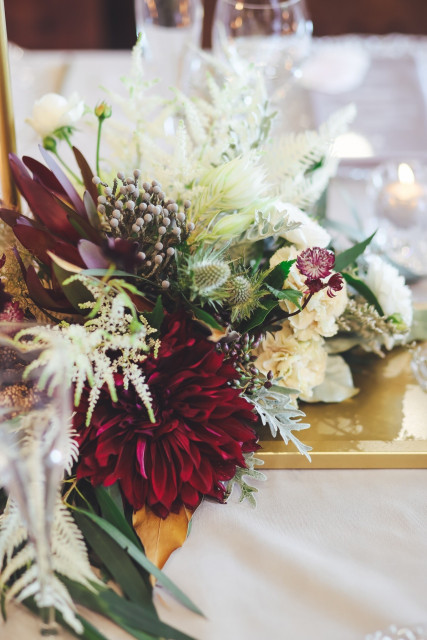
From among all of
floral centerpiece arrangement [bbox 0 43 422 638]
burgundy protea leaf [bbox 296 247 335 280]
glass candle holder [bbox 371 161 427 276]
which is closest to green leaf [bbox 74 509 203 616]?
floral centerpiece arrangement [bbox 0 43 422 638]

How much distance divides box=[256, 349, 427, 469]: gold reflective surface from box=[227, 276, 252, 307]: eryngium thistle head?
146 mm

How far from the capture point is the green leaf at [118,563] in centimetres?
49

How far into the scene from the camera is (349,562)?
537 mm

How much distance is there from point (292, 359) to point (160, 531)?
20cm

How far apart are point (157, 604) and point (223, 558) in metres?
0.07

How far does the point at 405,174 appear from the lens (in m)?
1.01

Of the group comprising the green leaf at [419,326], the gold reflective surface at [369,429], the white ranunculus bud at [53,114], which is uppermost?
the white ranunculus bud at [53,114]

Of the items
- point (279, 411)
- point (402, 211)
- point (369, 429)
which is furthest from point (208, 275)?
point (402, 211)

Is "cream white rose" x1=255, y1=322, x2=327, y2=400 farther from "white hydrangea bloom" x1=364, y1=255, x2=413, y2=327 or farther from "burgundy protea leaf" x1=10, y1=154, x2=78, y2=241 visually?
"burgundy protea leaf" x1=10, y1=154, x2=78, y2=241

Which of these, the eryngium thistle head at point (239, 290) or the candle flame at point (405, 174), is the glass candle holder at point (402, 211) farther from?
the eryngium thistle head at point (239, 290)

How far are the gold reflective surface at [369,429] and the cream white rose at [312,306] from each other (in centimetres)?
10

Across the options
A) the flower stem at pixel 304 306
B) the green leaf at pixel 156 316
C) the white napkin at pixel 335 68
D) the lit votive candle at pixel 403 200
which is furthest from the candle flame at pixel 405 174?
the green leaf at pixel 156 316

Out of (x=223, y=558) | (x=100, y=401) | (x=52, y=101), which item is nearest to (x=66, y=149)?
(x=52, y=101)

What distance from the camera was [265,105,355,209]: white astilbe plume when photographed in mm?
688
